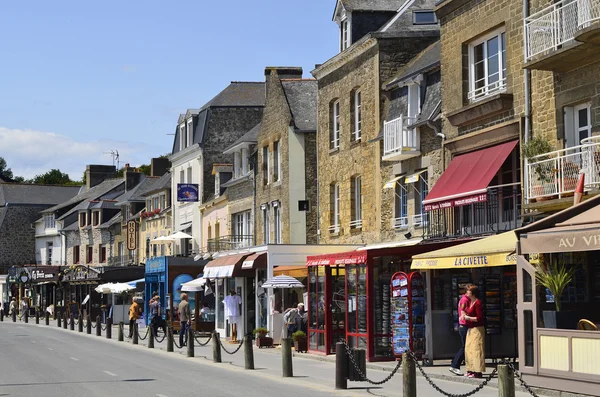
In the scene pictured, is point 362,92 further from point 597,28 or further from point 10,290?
point 10,290

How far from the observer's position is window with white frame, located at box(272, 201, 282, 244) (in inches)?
1650

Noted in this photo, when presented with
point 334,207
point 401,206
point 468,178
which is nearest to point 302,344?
point 401,206

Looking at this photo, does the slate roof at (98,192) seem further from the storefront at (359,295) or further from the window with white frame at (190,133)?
the storefront at (359,295)

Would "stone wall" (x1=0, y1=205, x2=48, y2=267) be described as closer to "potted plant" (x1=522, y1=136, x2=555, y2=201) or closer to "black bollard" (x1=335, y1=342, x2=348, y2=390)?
"potted plant" (x1=522, y1=136, x2=555, y2=201)

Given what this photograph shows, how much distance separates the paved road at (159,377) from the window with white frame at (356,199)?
247 inches

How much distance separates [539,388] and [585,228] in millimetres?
3490

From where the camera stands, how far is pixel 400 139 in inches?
1163

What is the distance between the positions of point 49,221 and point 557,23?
79224 millimetres

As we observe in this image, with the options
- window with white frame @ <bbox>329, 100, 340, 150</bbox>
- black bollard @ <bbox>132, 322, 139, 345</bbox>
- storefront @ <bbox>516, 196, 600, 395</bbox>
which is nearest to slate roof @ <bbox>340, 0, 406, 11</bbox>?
window with white frame @ <bbox>329, 100, 340, 150</bbox>

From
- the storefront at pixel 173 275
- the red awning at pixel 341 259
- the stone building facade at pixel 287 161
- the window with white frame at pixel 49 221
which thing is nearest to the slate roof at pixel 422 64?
the red awning at pixel 341 259

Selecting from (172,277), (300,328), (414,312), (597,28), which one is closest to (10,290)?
(172,277)

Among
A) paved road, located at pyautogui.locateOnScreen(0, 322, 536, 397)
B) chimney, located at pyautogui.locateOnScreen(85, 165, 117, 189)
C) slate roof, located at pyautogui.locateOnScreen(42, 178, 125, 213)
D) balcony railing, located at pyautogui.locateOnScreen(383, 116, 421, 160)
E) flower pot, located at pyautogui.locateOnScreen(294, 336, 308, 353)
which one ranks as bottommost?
paved road, located at pyautogui.locateOnScreen(0, 322, 536, 397)

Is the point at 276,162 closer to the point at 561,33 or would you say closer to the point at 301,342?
the point at 301,342

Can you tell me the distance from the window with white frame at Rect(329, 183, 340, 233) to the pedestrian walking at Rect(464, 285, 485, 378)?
1617 cm
